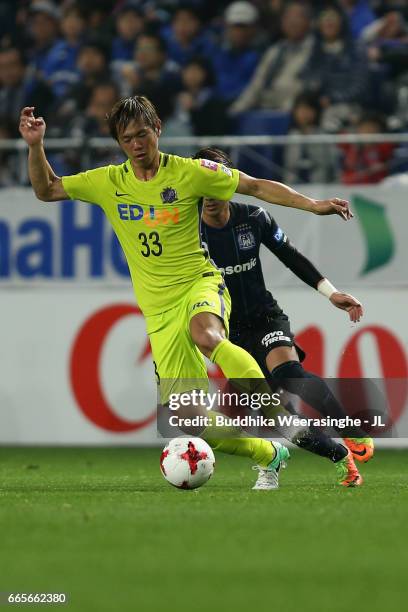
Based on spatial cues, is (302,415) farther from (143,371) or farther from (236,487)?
(143,371)

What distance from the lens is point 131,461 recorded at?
35.8ft

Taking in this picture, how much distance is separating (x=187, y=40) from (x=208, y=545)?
35.5 feet

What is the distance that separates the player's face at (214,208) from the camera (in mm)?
8438

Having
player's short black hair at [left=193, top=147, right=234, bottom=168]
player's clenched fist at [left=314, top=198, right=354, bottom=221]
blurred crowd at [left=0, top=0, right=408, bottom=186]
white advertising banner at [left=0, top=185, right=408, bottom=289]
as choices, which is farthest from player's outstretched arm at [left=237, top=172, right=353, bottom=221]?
blurred crowd at [left=0, top=0, right=408, bottom=186]

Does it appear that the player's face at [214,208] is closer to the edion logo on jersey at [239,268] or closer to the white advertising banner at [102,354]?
the edion logo on jersey at [239,268]

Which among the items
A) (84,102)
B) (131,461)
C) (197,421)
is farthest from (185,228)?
(84,102)

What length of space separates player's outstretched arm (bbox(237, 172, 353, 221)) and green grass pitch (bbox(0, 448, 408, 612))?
1606 mm

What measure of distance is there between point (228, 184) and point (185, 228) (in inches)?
14.7

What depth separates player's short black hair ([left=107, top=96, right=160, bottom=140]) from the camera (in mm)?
7621

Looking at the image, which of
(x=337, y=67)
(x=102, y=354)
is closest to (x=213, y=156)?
(x=102, y=354)

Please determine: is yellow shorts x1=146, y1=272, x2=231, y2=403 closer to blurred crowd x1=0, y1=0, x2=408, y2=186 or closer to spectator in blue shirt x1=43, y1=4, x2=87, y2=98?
blurred crowd x1=0, y1=0, x2=408, y2=186

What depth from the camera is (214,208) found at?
8477mm

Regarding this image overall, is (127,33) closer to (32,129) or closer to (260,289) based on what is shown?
(260,289)

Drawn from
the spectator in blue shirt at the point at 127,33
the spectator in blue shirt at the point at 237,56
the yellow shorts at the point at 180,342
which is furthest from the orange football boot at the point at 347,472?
the spectator in blue shirt at the point at 127,33
